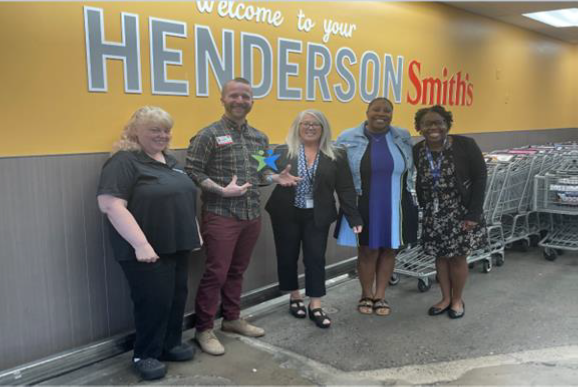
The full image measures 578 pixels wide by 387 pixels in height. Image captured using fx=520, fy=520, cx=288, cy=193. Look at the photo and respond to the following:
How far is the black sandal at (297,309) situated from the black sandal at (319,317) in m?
0.08

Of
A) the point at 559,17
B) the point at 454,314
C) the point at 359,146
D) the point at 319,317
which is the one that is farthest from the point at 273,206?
the point at 559,17

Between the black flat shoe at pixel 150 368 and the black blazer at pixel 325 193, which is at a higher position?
the black blazer at pixel 325 193

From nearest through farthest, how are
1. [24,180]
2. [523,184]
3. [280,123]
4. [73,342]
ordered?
[24,180] < [73,342] < [280,123] < [523,184]

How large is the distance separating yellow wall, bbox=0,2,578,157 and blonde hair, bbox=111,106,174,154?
1.26ft

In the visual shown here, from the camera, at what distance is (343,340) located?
356cm

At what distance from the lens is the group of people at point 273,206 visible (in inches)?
110

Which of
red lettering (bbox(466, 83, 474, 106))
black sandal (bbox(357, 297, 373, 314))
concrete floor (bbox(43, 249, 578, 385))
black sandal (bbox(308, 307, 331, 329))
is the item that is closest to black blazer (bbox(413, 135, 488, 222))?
concrete floor (bbox(43, 249, 578, 385))

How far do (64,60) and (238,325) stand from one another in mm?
2028

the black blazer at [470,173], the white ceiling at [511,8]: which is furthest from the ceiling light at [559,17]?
the black blazer at [470,173]

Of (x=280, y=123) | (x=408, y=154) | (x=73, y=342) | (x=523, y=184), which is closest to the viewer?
(x=73, y=342)

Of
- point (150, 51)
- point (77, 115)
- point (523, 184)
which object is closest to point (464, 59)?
point (523, 184)

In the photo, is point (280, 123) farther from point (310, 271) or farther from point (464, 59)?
point (464, 59)

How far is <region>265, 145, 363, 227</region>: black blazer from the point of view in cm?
360

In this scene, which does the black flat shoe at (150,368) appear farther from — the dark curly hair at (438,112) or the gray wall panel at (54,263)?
the dark curly hair at (438,112)
